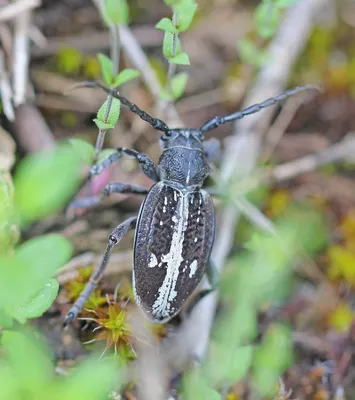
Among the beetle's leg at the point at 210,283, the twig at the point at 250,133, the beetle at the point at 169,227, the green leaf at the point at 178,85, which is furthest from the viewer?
the green leaf at the point at 178,85

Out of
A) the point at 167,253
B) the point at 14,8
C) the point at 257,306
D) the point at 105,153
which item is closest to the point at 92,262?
the point at 167,253

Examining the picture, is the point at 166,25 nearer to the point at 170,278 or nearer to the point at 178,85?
the point at 178,85

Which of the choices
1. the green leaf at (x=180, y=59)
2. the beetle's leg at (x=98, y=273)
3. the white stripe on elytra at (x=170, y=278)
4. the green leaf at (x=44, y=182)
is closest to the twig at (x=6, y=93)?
the beetle's leg at (x=98, y=273)

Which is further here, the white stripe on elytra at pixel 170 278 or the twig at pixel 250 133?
the twig at pixel 250 133

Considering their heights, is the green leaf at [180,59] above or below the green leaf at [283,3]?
below

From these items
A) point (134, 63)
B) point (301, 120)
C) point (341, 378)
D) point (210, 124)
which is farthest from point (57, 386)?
point (301, 120)

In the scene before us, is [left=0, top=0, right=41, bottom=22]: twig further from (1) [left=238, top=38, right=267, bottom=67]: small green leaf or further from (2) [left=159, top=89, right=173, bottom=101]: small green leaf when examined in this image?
(1) [left=238, top=38, right=267, bottom=67]: small green leaf

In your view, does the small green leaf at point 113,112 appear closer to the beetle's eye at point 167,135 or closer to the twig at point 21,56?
the beetle's eye at point 167,135
